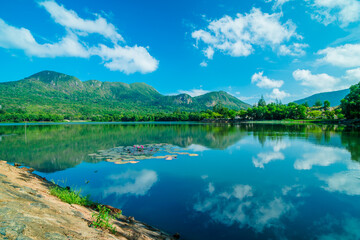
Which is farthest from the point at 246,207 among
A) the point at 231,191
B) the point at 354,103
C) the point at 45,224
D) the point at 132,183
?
the point at 354,103

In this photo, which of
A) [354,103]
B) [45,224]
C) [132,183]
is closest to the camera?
[45,224]

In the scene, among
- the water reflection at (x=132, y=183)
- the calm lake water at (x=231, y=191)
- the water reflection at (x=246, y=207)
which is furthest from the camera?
the water reflection at (x=132, y=183)

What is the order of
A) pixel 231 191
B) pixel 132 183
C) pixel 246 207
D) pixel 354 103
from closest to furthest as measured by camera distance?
pixel 246 207, pixel 231 191, pixel 132 183, pixel 354 103

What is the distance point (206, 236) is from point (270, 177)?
8.12m

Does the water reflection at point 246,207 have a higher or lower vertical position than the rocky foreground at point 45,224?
lower

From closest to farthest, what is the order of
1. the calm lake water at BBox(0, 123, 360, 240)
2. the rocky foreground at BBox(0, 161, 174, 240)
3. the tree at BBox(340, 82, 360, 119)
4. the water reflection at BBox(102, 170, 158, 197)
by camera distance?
the rocky foreground at BBox(0, 161, 174, 240), the calm lake water at BBox(0, 123, 360, 240), the water reflection at BBox(102, 170, 158, 197), the tree at BBox(340, 82, 360, 119)

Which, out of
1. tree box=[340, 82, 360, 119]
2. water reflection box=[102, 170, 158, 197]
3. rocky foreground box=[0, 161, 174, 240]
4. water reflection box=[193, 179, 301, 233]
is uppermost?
tree box=[340, 82, 360, 119]

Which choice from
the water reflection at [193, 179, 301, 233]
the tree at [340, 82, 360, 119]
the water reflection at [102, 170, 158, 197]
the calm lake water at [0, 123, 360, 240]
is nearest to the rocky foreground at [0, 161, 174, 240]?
the calm lake water at [0, 123, 360, 240]

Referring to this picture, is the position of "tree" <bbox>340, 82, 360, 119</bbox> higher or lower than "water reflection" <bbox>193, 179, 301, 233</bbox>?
higher

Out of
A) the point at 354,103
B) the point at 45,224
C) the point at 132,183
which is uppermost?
the point at 354,103

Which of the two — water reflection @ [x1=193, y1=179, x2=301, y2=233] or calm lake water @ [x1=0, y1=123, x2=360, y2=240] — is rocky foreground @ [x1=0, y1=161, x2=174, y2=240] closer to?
calm lake water @ [x1=0, y1=123, x2=360, y2=240]

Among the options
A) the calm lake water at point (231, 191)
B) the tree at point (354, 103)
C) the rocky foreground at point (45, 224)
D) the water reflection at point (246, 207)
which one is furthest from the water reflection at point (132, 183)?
the tree at point (354, 103)

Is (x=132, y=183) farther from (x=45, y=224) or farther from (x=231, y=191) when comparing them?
(x=45, y=224)

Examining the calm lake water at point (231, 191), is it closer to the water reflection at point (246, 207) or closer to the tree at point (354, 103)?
the water reflection at point (246, 207)
